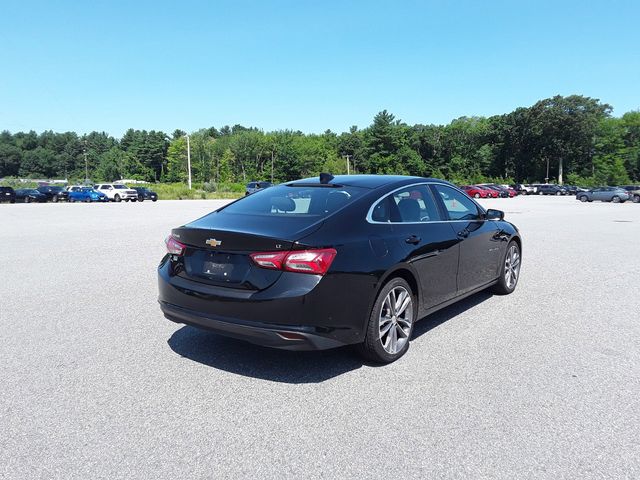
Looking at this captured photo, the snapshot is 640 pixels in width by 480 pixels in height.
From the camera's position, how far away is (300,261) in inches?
144

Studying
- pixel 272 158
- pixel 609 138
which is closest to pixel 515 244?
pixel 609 138

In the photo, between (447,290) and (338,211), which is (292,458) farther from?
(447,290)

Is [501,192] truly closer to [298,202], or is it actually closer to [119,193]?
[119,193]

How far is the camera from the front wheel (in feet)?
22.0

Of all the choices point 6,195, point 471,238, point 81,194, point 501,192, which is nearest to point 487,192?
point 501,192

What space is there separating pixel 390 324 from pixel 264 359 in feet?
3.76

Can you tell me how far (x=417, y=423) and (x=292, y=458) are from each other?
0.89m

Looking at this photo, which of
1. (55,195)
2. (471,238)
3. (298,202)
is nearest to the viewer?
(298,202)

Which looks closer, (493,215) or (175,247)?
(175,247)

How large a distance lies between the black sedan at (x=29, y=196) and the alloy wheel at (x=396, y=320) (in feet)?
176

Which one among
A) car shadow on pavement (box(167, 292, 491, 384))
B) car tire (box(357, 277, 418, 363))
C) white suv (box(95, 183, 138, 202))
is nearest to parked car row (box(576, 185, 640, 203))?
white suv (box(95, 183, 138, 202))

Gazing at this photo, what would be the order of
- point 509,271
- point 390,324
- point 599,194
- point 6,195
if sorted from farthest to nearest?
point 599,194, point 6,195, point 509,271, point 390,324

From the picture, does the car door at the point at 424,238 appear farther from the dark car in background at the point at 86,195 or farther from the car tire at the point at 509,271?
the dark car in background at the point at 86,195

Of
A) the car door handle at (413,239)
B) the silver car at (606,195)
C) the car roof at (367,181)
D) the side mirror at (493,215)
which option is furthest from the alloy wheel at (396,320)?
the silver car at (606,195)
